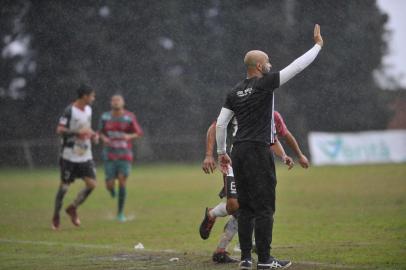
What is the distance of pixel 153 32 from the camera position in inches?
1474

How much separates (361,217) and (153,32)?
24733mm

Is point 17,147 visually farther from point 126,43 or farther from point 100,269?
point 100,269

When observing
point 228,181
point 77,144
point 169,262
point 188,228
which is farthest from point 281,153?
point 77,144

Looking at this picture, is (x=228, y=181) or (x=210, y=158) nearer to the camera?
(x=210, y=158)

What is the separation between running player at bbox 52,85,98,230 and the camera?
14344 millimetres

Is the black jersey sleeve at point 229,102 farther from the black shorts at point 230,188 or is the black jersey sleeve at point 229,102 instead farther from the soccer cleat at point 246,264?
the soccer cleat at point 246,264

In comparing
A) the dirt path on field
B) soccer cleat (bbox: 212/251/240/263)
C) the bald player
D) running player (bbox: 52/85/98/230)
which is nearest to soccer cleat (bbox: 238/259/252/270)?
the bald player

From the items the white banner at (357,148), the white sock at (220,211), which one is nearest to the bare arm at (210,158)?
the white sock at (220,211)

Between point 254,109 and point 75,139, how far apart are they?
6745 millimetres

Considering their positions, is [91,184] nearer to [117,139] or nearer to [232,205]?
[117,139]

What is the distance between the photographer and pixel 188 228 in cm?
1326

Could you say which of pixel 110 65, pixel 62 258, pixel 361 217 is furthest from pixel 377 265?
pixel 110 65

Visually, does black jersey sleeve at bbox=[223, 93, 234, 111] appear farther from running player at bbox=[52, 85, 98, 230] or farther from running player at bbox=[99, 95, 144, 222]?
running player at bbox=[99, 95, 144, 222]

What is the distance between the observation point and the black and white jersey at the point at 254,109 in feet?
26.9
